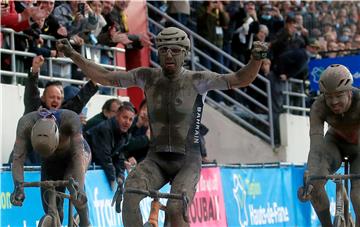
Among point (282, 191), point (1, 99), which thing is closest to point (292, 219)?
point (282, 191)

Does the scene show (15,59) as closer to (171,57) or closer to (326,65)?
(171,57)

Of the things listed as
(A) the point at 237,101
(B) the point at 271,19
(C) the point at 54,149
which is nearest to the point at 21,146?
(C) the point at 54,149

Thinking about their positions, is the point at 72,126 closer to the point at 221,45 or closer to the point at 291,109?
the point at 221,45

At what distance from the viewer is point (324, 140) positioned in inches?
502

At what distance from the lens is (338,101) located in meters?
12.1

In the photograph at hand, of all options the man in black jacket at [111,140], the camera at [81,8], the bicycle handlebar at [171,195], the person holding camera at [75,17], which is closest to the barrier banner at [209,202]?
the man in black jacket at [111,140]

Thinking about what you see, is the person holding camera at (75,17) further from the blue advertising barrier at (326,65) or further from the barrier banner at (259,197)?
the blue advertising barrier at (326,65)

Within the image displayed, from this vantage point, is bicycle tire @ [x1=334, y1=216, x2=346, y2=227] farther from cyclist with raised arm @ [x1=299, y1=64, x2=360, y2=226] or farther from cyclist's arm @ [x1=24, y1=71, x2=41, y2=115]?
cyclist's arm @ [x1=24, y1=71, x2=41, y2=115]

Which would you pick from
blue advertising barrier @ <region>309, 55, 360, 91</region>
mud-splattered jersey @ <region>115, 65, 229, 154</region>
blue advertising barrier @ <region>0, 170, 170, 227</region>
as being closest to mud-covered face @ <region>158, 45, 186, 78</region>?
mud-splattered jersey @ <region>115, 65, 229, 154</region>

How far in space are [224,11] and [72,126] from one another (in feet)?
36.2

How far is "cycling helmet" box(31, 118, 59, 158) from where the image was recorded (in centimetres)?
1197

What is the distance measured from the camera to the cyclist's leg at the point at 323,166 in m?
12.4

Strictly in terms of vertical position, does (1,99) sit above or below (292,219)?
above

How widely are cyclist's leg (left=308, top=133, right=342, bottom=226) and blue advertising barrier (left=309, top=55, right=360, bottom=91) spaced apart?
9.93 m
